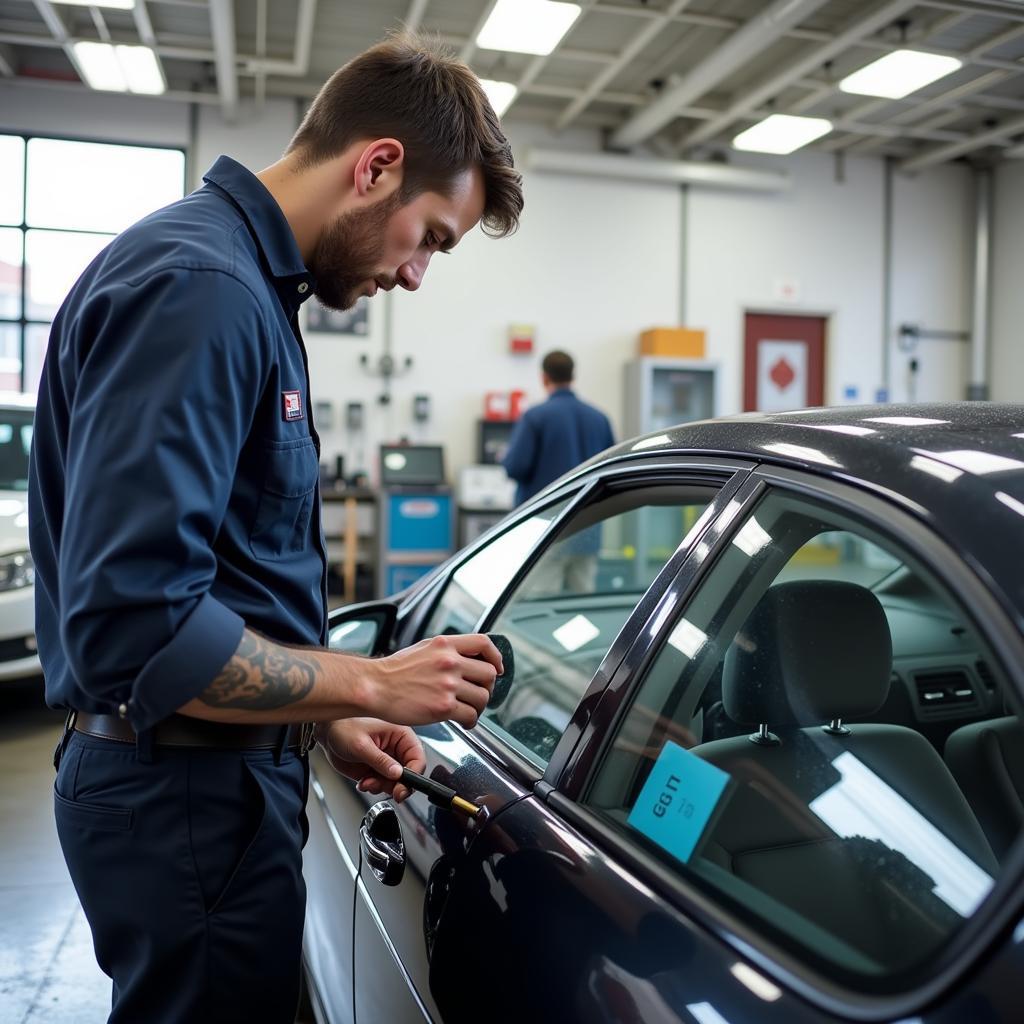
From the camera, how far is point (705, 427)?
1282 millimetres

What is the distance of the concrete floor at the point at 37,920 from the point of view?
2.34 metres

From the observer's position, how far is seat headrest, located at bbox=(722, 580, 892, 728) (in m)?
1.09

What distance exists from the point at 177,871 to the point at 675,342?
8.09 metres

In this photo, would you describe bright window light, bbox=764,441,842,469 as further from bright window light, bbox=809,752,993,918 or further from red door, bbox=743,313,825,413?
red door, bbox=743,313,825,413

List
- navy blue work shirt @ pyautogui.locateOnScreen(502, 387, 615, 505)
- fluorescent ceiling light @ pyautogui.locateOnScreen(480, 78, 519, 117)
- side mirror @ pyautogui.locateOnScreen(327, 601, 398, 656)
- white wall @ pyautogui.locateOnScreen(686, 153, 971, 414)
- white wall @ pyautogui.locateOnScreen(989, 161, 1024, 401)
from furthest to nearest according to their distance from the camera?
white wall @ pyautogui.locateOnScreen(989, 161, 1024, 401), white wall @ pyautogui.locateOnScreen(686, 153, 971, 414), fluorescent ceiling light @ pyautogui.locateOnScreen(480, 78, 519, 117), navy blue work shirt @ pyautogui.locateOnScreen(502, 387, 615, 505), side mirror @ pyautogui.locateOnScreen(327, 601, 398, 656)

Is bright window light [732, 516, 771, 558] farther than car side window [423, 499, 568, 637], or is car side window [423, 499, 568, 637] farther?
car side window [423, 499, 568, 637]

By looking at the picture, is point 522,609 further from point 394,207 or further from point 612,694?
point 394,207

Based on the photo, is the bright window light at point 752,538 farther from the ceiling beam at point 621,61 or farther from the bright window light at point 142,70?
the bright window light at point 142,70

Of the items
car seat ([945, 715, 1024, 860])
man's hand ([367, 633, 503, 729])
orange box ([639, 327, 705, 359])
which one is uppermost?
orange box ([639, 327, 705, 359])

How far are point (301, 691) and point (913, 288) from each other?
10.1m

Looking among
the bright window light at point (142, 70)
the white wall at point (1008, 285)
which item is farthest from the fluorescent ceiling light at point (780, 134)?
the bright window light at point (142, 70)

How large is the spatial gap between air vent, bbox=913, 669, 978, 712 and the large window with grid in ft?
25.8

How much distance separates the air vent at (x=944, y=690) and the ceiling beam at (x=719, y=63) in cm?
539

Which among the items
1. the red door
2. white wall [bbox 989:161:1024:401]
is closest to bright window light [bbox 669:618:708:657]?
the red door
